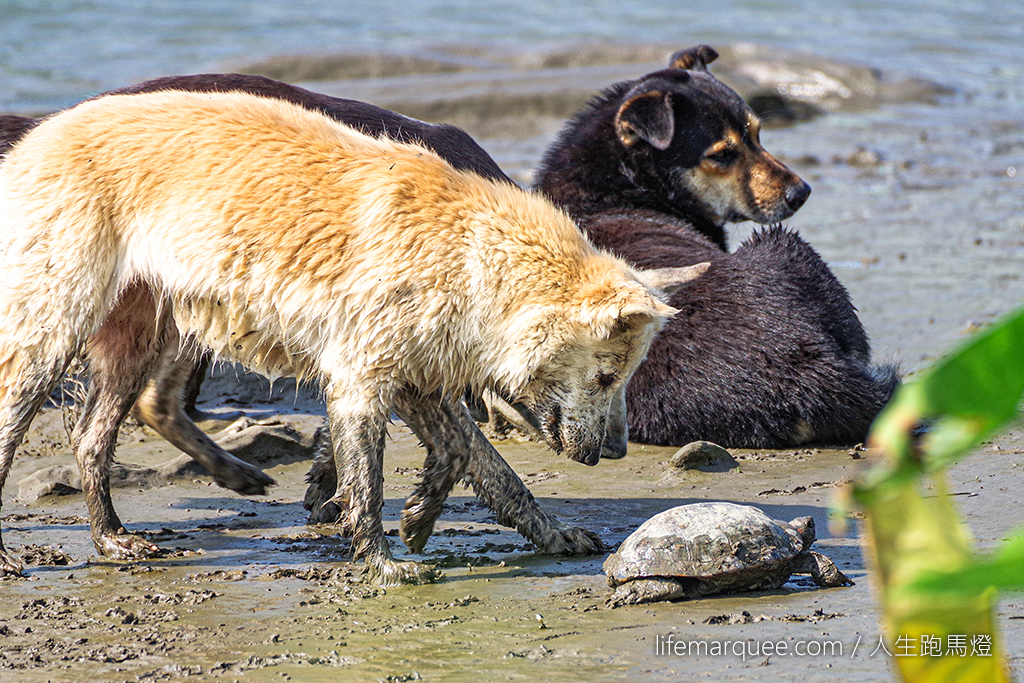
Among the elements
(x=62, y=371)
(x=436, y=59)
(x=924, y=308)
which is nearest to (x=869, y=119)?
(x=436, y=59)

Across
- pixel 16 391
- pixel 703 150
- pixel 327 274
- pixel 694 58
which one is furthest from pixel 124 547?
pixel 694 58

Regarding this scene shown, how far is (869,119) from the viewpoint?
16.6 metres

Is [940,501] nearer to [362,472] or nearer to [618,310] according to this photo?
[618,310]

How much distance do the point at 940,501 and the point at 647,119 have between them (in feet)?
21.1

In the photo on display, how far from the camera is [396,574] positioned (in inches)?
163

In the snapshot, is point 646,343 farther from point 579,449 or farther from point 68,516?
point 68,516

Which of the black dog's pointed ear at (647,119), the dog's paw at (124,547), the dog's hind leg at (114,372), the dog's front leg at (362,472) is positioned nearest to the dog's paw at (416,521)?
the dog's front leg at (362,472)

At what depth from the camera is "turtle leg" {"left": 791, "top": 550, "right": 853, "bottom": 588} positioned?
3842mm

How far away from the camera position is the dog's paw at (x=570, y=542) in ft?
14.6

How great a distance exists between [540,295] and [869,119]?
44.8 ft

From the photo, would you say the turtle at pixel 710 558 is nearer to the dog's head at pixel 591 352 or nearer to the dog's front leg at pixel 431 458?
the dog's head at pixel 591 352

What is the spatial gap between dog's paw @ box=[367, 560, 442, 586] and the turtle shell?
707mm

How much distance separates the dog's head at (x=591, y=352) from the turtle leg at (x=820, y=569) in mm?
985

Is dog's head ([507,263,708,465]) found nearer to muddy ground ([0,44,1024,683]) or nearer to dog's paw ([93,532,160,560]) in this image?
muddy ground ([0,44,1024,683])
